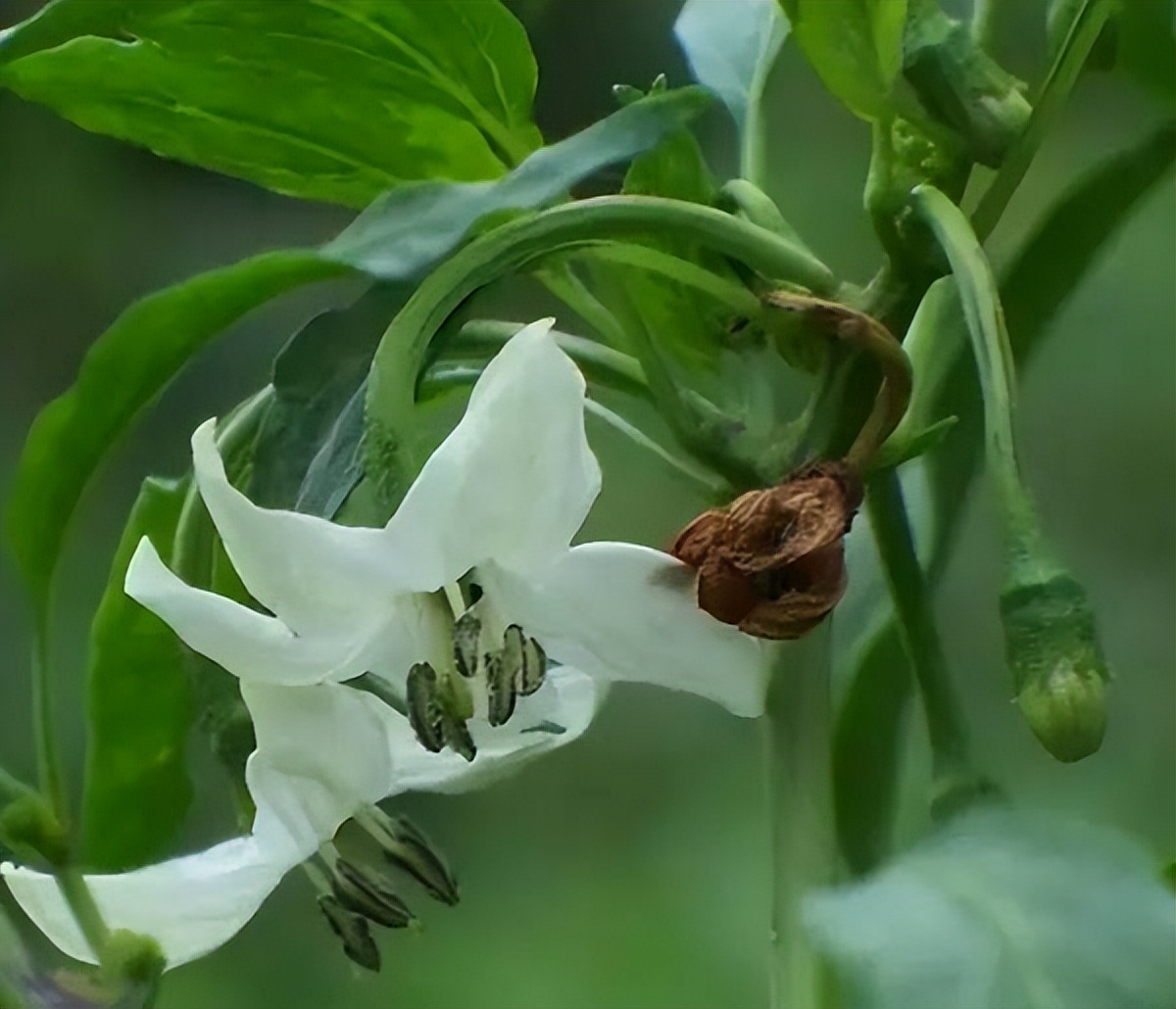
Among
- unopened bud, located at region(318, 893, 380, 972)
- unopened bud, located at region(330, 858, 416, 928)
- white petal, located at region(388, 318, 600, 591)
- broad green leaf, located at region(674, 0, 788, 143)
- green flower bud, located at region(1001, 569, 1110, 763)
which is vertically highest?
white petal, located at region(388, 318, 600, 591)

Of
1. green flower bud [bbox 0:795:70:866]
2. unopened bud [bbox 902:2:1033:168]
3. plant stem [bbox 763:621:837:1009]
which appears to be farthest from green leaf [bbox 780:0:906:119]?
green flower bud [bbox 0:795:70:866]

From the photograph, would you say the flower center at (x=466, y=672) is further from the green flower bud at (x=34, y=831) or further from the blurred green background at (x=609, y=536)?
the blurred green background at (x=609, y=536)

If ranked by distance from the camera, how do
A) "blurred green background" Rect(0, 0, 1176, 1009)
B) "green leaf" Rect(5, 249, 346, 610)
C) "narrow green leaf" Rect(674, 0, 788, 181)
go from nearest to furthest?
"green leaf" Rect(5, 249, 346, 610) < "narrow green leaf" Rect(674, 0, 788, 181) < "blurred green background" Rect(0, 0, 1176, 1009)


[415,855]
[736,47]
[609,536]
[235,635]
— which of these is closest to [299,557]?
[235,635]

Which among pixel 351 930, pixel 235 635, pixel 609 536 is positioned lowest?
pixel 609 536

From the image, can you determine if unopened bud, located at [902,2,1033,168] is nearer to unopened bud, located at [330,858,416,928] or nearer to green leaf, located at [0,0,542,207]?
green leaf, located at [0,0,542,207]

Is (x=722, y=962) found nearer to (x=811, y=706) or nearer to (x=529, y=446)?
(x=811, y=706)

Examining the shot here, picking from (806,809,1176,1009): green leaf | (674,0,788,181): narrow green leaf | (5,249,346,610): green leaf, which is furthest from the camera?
(674,0,788,181): narrow green leaf

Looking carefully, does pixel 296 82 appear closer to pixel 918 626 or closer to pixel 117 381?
pixel 117 381
